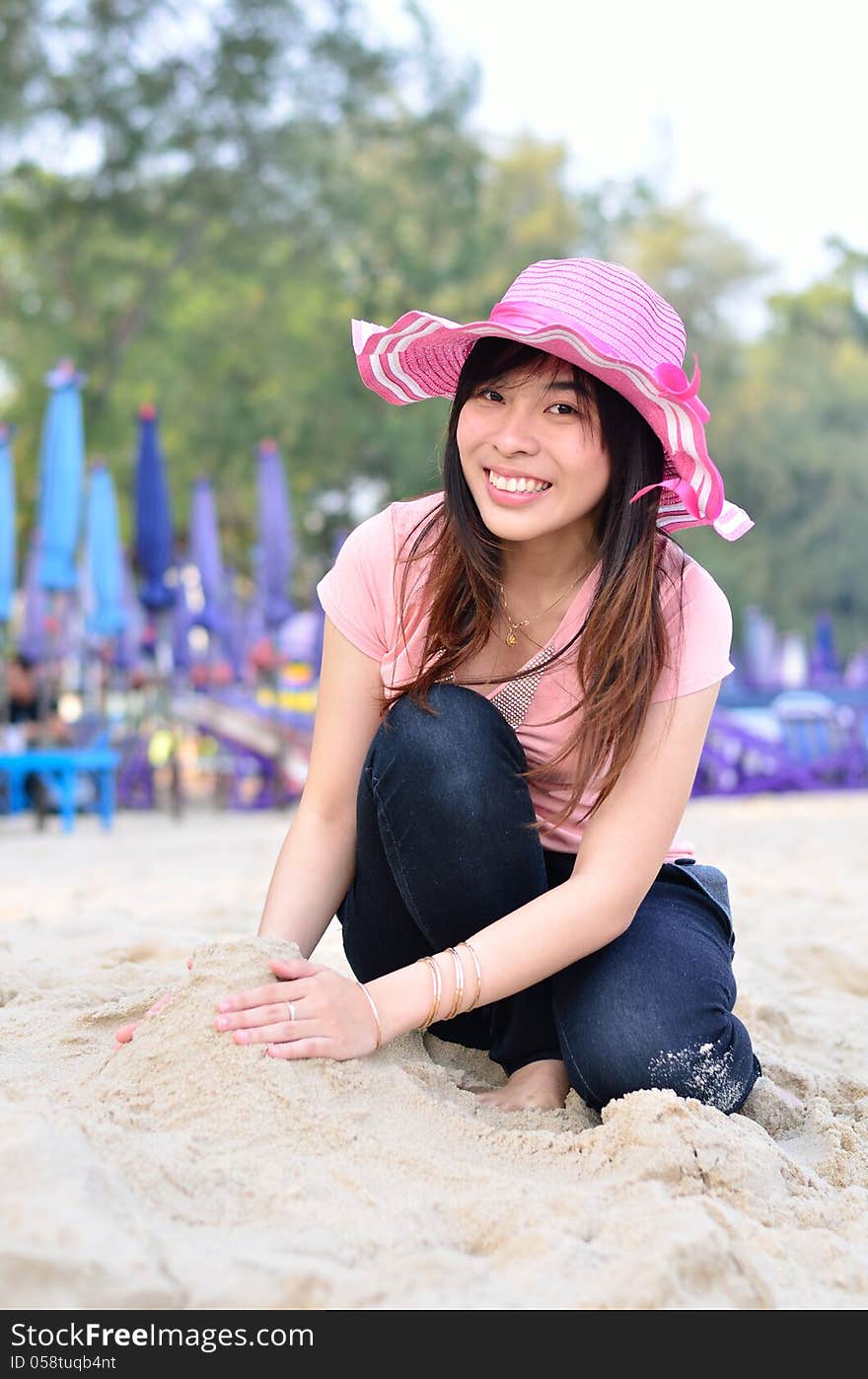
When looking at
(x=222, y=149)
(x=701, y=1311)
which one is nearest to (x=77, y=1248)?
(x=701, y=1311)

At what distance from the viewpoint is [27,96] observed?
15.0 meters

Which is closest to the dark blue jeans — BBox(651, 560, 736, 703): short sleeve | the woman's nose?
BBox(651, 560, 736, 703): short sleeve

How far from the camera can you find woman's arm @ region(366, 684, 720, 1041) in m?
1.89

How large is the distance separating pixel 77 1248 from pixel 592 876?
898 millimetres

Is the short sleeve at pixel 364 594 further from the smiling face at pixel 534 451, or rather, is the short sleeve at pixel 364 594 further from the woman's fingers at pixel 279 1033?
the woman's fingers at pixel 279 1033

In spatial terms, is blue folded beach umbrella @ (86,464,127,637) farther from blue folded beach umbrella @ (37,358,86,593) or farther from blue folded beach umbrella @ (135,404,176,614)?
blue folded beach umbrella @ (37,358,86,593)

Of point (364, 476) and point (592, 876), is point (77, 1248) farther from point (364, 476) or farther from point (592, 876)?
point (364, 476)

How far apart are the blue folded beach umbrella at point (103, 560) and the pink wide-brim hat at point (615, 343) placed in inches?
270

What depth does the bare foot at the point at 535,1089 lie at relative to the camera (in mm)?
2027

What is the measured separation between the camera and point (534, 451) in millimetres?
2002

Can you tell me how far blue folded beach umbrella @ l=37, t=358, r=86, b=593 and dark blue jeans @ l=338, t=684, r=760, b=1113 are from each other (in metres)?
5.77

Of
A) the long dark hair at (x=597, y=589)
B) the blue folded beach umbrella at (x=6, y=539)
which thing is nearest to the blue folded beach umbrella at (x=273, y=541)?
the blue folded beach umbrella at (x=6, y=539)
